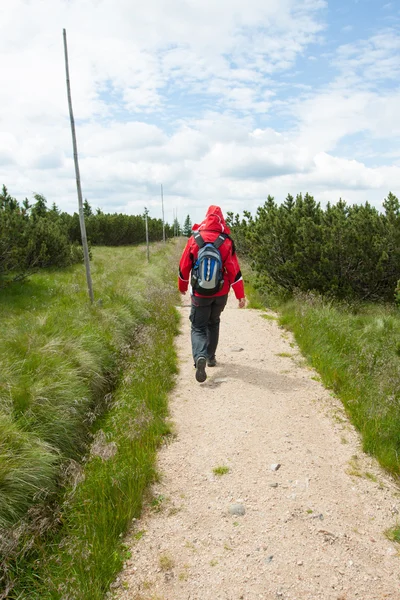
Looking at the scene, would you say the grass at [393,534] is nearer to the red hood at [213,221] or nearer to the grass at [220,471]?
the grass at [220,471]

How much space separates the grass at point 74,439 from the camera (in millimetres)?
2635

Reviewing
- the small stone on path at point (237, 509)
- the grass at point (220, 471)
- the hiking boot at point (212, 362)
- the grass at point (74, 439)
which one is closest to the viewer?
the grass at point (74, 439)

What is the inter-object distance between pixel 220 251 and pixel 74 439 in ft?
8.85

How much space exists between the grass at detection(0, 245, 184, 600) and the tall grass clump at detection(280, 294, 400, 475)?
2003mm

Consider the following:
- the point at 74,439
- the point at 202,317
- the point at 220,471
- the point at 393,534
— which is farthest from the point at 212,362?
the point at 393,534

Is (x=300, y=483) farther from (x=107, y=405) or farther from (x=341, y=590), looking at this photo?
(x=107, y=405)

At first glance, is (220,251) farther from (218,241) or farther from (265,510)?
(265,510)

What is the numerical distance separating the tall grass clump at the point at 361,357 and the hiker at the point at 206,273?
1.64 metres

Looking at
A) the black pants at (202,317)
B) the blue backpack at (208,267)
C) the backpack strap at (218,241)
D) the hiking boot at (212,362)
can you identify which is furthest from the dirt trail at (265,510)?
the backpack strap at (218,241)

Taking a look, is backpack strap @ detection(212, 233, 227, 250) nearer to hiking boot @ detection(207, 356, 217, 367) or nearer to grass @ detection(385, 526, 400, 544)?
hiking boot @ detection(207, 356, 217, 367)

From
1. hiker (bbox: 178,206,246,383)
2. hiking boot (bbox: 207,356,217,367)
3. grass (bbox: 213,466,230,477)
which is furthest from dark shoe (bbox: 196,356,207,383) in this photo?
grass (bbox: 213,466,230,477)

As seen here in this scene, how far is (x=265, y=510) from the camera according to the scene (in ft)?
10.2

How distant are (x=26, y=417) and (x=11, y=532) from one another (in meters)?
1.47

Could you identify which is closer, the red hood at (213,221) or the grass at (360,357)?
the grass at (360,357)
